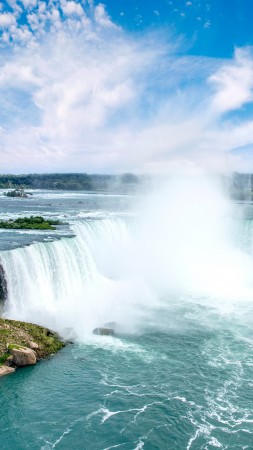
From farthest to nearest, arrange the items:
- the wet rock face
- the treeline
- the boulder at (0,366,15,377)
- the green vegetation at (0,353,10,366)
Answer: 1. the treeline
2. the wet rock face
3. the green vegetation at (0,353,10,366)
4. the boulder at (0,366,15,377)

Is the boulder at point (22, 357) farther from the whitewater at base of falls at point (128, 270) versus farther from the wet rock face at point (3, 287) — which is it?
the wet rock face at point (3, 287)

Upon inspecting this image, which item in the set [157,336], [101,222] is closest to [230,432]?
[157,336]

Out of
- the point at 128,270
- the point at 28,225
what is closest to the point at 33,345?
the point at 128,270

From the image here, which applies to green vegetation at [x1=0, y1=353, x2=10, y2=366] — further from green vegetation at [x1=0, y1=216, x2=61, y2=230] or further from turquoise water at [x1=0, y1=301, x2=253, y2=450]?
green vegetation at [x1=0, y1=216, x2=61, y2=230]

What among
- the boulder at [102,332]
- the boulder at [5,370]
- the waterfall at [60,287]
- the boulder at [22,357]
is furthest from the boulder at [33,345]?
the boulder at [102,332]

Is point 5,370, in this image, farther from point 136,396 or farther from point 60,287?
point 60,287

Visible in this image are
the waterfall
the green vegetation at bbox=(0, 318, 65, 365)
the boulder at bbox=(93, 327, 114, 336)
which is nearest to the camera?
the green vegetation at bbox=(0, 318, 65, 365)

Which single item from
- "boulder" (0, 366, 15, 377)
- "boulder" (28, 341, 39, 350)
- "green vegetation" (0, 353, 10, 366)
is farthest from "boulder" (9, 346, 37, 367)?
"boulder" (28, 341, 39, 350)
